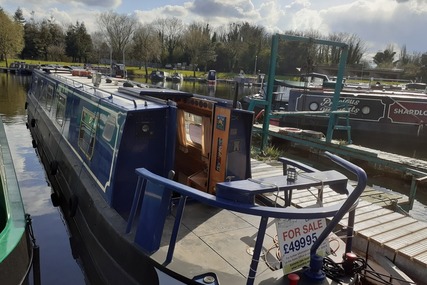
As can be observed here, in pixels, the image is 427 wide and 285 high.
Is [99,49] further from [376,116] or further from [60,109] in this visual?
[60,109]

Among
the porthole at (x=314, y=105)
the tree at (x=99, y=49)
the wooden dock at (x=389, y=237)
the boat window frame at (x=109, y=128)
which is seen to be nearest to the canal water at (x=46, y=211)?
the boat window frame at (x=109, y=128)

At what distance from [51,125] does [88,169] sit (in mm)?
4582

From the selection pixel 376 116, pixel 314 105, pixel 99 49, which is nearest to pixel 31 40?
pixel 99 49

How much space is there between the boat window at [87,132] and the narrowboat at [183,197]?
0.8 inches

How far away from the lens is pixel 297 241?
10.6 ft

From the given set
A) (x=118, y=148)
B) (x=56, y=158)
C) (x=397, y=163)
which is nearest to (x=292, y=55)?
(x=397, y=163)

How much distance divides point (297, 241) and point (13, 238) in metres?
2.88

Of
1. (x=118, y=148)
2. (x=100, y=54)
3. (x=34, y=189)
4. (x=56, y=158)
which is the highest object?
(x=100, y=54)

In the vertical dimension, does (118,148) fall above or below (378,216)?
above

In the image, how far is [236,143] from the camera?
16.6 feet

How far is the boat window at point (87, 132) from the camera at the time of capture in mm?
6004

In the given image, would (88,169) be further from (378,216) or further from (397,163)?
(397,163)

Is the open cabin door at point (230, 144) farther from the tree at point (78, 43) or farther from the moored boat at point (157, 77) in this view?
the tree at point (78, 43)

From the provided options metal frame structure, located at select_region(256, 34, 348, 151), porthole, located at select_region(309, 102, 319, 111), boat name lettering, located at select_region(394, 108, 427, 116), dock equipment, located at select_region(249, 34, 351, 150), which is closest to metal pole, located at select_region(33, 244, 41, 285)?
→ dock equipment, located at select_region(249, 34, 351, 150)
